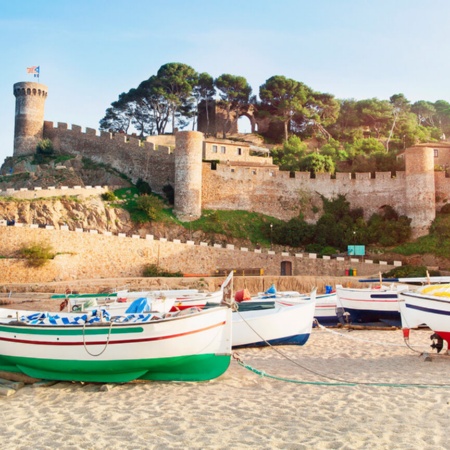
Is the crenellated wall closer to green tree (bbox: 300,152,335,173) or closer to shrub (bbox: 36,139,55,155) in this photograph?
shrub (bbox: 36,139,55,155)

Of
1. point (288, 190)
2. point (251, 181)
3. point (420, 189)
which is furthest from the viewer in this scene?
point (288, 190)

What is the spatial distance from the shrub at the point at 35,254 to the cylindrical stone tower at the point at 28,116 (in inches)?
724

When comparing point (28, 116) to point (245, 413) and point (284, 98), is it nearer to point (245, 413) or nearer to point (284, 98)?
point (284, 98)

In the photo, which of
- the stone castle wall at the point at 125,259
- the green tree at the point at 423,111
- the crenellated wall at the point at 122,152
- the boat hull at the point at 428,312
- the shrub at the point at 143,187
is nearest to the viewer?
the boat hull at the point at 428,312

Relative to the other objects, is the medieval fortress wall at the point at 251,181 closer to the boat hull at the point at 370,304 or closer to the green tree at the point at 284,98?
the green tree at the point at 284,98

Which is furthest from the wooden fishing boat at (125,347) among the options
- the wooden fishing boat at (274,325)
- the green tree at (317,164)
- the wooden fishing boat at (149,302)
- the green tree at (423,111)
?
the green tree at (423,111)

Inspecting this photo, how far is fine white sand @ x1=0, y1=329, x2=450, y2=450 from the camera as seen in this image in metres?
5.32

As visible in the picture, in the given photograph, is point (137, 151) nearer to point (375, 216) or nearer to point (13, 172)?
point (13, 172)

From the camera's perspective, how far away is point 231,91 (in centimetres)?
4794

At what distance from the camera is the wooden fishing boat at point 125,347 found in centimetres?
759

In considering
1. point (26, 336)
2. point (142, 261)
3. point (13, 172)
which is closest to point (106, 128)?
point (13, 172)

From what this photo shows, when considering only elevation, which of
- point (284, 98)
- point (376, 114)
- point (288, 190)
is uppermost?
point (284, 98)

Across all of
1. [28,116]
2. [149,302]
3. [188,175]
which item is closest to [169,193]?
[188,175]

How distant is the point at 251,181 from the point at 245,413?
30.2m
